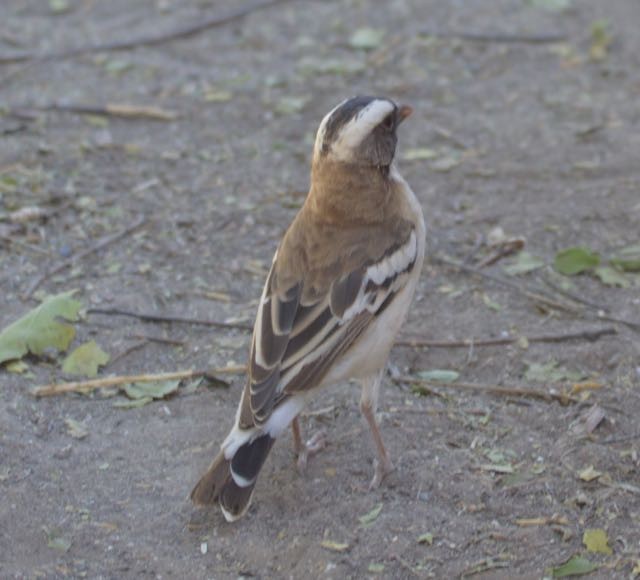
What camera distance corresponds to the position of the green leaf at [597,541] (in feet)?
18.7

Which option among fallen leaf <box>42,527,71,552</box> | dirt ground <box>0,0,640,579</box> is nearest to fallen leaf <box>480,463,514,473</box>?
dirt ground <box>0,0,640,579</box>

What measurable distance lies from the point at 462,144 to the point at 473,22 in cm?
267

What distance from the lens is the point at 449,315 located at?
7.99 m

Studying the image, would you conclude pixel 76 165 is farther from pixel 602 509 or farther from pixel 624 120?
pixel 602 509

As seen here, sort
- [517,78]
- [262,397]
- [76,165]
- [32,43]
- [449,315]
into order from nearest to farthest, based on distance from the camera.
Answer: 1. [262,397]
2. [449,315]
3. [76,165]
4. [517,78]
5. [32,43]

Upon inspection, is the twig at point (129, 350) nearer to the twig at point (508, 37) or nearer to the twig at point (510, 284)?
the twig at point (510, 284)

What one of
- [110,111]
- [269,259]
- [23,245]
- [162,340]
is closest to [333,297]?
[162,340]

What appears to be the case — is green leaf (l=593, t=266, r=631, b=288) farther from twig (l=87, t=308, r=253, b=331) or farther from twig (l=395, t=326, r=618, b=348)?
twig (l=87, t=308, r=253, b=331)

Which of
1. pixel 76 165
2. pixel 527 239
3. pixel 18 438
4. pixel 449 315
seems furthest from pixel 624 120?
pixel 18 438

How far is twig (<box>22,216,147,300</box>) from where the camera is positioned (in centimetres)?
812

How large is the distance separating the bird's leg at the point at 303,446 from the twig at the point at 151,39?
6533 millimetres

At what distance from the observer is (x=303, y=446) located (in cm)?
652

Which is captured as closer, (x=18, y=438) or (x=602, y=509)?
(x=602, y=509)

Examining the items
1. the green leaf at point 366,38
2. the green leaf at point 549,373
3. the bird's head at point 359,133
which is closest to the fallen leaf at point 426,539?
the green leaf at point 549,373
